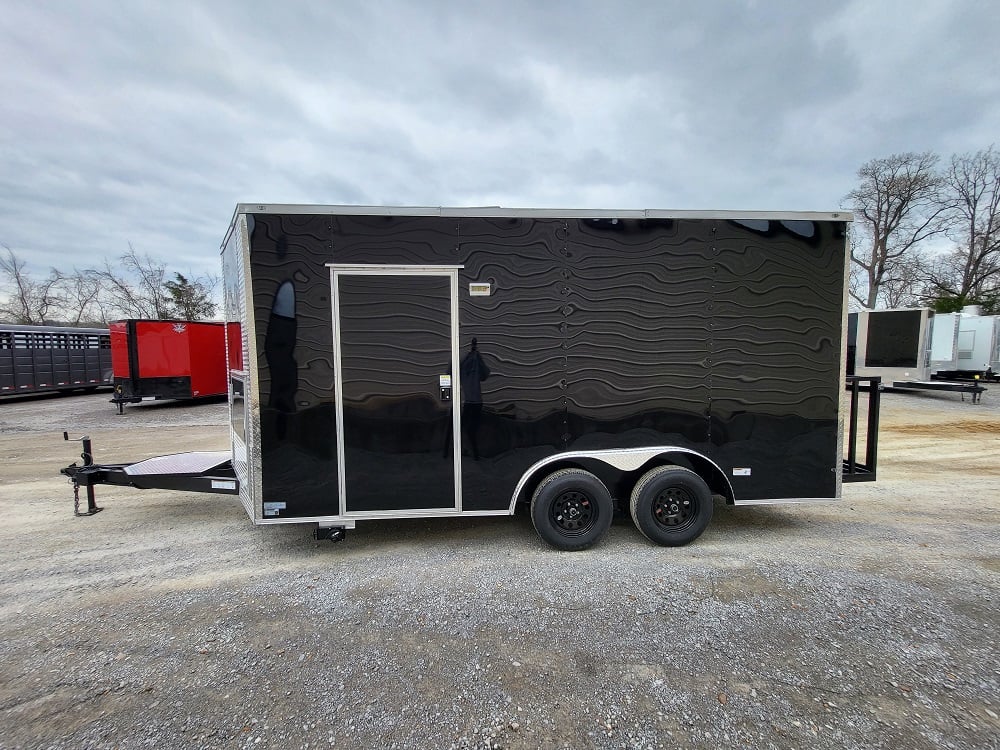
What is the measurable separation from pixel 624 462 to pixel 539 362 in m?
1.11

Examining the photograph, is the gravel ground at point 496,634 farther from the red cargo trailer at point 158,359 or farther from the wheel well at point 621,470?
the red cargo trailer at point 158,359

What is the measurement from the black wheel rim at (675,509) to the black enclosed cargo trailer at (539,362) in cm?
1

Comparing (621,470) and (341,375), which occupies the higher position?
(341,375)

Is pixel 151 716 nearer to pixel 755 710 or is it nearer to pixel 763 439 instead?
pixel 755 710

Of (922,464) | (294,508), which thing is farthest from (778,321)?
(922,464)

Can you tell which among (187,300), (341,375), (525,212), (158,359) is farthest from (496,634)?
(187,300)

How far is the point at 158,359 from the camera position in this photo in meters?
13.3

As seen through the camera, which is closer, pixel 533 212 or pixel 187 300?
pixel 533 212

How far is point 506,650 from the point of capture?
256 centimetres

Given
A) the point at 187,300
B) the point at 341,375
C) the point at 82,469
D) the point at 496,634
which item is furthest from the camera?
the point at 187,300

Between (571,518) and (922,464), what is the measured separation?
6.70 metres

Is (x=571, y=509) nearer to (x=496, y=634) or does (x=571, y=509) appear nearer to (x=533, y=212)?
(x=496, y=634)

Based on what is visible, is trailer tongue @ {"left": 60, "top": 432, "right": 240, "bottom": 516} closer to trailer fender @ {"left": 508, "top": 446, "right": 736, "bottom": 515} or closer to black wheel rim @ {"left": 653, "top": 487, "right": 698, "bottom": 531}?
trailer fender @ {"left": 508, "top": 446, "right": 736, "bottom": 515}

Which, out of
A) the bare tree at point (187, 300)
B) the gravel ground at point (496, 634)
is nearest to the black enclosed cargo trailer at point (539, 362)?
the gravel ground at point (496, 634)
